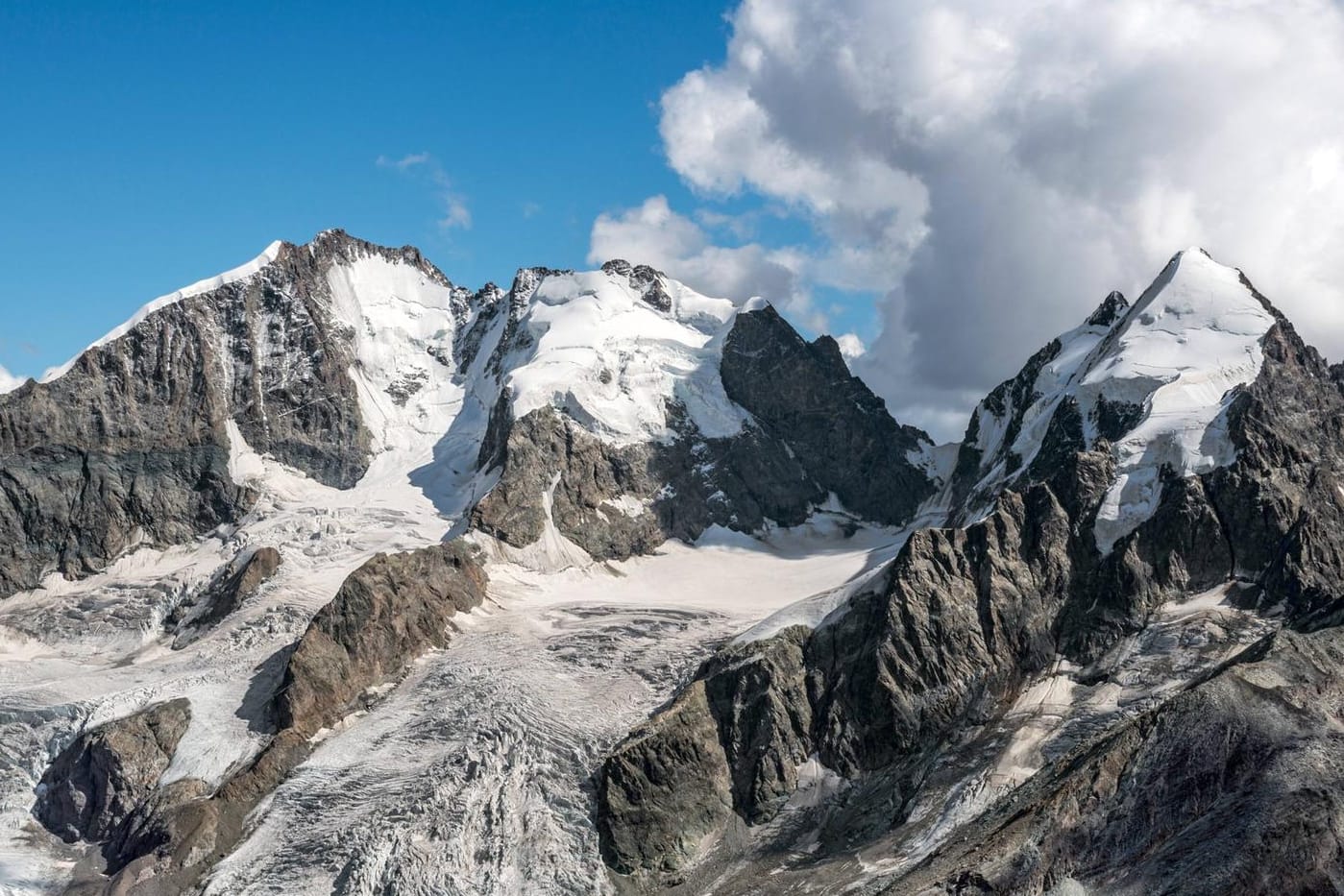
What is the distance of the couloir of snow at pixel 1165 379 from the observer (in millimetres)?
140875

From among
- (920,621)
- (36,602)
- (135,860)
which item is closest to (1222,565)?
(920,621)

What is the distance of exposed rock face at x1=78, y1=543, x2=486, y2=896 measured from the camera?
420 feet

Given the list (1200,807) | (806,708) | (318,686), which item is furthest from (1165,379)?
(318,686)

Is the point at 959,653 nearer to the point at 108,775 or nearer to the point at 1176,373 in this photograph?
the point at 1176,373

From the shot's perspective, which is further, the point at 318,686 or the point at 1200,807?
the point at 318,686

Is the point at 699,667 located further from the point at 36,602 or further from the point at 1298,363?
the point at 36,602

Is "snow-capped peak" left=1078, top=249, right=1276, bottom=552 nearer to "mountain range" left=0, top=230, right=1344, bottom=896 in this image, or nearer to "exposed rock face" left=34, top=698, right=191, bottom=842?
"mountain range" left=0, top=230, right=1344, bottom=896

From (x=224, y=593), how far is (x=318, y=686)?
123ft

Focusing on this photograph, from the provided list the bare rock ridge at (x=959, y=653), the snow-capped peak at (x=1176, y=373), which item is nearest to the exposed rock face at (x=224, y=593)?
the bare rock ridge at (x=959, y=653)

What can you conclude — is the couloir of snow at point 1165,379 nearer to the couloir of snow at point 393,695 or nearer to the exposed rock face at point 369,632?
the couloir of snow at point 393,695

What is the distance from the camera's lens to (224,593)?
177125 millimetres

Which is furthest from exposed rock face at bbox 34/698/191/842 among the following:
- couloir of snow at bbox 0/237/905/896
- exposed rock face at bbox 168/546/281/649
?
exposed rock face at bbox 168/546/281/649

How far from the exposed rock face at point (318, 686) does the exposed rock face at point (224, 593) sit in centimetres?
2229

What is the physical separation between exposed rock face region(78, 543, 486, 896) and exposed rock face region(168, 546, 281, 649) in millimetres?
22288
